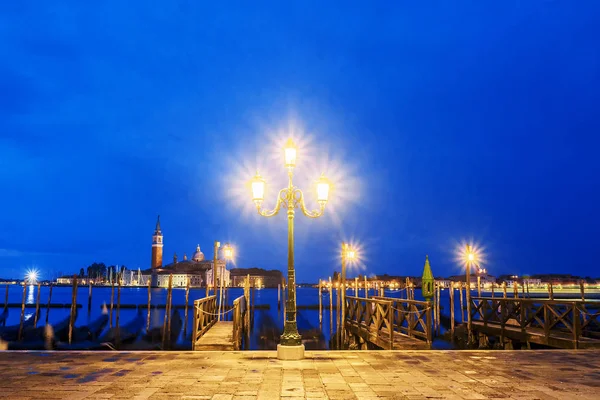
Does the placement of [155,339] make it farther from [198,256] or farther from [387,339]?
[198,256]

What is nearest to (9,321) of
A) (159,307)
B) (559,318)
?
(159,307)

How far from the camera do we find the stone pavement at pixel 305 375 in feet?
20.5

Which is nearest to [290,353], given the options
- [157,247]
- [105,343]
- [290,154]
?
[290,154]

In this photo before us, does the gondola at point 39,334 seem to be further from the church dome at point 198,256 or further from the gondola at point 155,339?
the church dome at point 198,256

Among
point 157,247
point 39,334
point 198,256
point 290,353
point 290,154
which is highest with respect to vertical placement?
point 157,247

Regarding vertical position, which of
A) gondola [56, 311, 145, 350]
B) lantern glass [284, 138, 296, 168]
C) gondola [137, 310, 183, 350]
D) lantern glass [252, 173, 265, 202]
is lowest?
gondola [137, 310, 183, 350]

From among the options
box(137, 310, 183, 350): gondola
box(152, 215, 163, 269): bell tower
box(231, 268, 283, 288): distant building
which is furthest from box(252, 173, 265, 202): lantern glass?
box(231, 268, 283, 288): distant building

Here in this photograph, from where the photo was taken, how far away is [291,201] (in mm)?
10094

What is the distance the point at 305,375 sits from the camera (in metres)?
7.48

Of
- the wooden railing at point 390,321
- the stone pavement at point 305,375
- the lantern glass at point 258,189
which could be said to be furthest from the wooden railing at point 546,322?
the lantern glass at point 258,189

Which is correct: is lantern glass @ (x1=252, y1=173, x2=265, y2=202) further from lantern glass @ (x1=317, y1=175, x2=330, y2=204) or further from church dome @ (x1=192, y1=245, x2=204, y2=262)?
church dome @ (x1=192, y1=245, x2=204, y2=262)

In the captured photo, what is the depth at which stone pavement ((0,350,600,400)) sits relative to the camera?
20.5 ft

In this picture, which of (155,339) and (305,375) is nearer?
(305,375)

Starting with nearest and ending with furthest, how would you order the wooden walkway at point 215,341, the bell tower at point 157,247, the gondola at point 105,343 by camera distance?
the wooden walkway at point 215,341 < the gondola at point 105,343 < the bell tower at point 157,247
